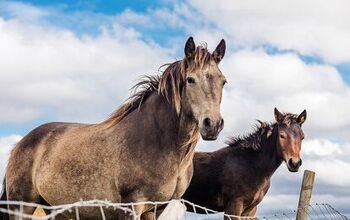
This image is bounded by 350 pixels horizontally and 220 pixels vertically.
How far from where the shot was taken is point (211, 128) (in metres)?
5.99

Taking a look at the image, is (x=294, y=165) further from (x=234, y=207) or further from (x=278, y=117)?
(x=234, y=207)

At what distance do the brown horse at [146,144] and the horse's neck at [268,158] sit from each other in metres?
4.84

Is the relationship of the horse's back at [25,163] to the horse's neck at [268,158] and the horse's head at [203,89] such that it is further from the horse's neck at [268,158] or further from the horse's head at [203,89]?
the horse's neck at [268,158]

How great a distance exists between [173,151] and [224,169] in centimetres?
523

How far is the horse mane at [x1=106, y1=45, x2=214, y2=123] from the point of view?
6646 millimetres

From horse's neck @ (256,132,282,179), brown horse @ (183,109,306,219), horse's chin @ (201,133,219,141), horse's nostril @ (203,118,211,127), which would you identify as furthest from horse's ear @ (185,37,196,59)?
horse's neck @ (256,132,282,179)

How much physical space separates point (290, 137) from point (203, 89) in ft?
17.3

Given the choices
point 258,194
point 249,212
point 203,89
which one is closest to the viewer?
point 203,89

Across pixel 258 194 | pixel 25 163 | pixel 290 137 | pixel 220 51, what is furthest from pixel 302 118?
pixel 25 163

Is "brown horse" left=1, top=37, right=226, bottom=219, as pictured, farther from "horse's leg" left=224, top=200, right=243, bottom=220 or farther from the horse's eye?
"horse's leg" left=224, top=200, right=243, bottom=220

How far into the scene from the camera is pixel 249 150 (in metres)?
12.1

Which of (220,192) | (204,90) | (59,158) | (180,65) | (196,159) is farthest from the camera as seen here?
(196,159)

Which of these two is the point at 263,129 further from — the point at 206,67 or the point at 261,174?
the point at 206,67

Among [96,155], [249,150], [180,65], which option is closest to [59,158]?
[96,155]
